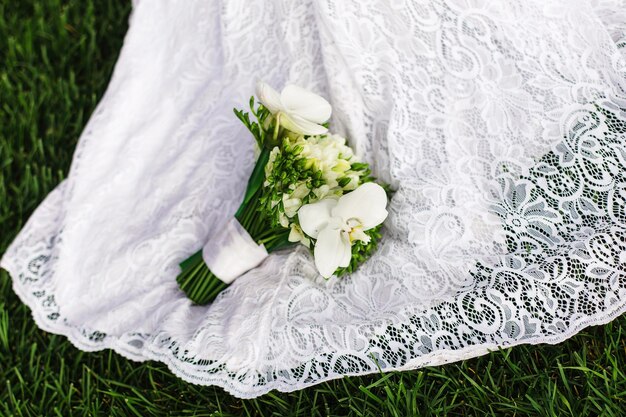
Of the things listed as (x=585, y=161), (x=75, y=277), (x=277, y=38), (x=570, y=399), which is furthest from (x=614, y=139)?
(x=75, y=277)

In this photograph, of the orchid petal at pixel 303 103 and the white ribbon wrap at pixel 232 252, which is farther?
the white ribbon wrap at pixel 232 252

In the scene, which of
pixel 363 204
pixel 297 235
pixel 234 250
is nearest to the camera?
pixel 363 204

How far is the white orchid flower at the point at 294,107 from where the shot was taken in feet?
4.50

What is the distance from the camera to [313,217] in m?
1.33

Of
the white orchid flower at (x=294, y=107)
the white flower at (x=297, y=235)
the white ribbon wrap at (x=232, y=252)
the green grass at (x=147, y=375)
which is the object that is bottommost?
the green grass at (x=147, y=375)

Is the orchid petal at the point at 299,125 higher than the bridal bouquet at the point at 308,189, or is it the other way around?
the orchid petal at the point at 299,125

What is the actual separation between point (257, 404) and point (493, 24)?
104cm

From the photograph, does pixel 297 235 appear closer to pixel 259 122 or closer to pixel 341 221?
pixel 341 221

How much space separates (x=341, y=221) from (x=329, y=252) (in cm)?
7

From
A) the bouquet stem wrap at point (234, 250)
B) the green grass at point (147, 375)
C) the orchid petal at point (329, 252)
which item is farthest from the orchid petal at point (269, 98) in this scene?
the green grass at point (147, 375)

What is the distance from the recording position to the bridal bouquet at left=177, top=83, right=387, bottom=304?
132cm

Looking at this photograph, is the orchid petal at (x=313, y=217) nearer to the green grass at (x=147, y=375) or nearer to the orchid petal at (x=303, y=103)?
the orchid petal at (x=303, y=103)

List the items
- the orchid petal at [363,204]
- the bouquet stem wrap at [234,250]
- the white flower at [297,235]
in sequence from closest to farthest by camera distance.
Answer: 1. the orchid petal at [363,204]
2. the white flower at [297,235]
3. the bouquet stem wrap at [234,250]

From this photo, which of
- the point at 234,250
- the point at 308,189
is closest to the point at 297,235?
the point at 308,189
